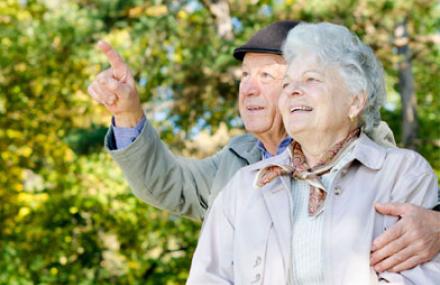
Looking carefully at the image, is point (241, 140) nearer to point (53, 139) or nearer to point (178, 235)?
point (178, 235)

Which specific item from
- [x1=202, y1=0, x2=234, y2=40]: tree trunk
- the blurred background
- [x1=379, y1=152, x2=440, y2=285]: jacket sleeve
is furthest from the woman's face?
[x1=202, y1=0, x2=234, y2=40]: tree trunk

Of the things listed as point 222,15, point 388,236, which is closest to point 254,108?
point 388,236

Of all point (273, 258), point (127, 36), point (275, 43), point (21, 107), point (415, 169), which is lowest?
point (21, 107)

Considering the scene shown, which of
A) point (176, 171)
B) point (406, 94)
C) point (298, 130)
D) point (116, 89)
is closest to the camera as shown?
point (298, 130)

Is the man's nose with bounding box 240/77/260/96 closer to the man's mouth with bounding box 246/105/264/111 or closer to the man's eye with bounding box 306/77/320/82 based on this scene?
the man's mouth with bounding box 246/105/264/111

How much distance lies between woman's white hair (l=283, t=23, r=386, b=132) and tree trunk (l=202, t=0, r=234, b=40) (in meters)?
4.96

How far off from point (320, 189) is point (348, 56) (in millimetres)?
404

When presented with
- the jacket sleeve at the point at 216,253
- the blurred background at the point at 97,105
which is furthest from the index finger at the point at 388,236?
the blurred background at the point at 97,105

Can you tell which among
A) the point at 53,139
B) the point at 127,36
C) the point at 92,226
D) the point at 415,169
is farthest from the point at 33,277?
the point at 415,169

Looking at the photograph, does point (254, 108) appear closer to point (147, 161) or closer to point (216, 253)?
point (147, 161)

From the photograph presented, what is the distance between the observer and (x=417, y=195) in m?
2.27

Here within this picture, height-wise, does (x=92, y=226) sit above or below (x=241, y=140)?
below

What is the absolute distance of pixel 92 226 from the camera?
21.2 ft

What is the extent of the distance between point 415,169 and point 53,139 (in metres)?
5.84
